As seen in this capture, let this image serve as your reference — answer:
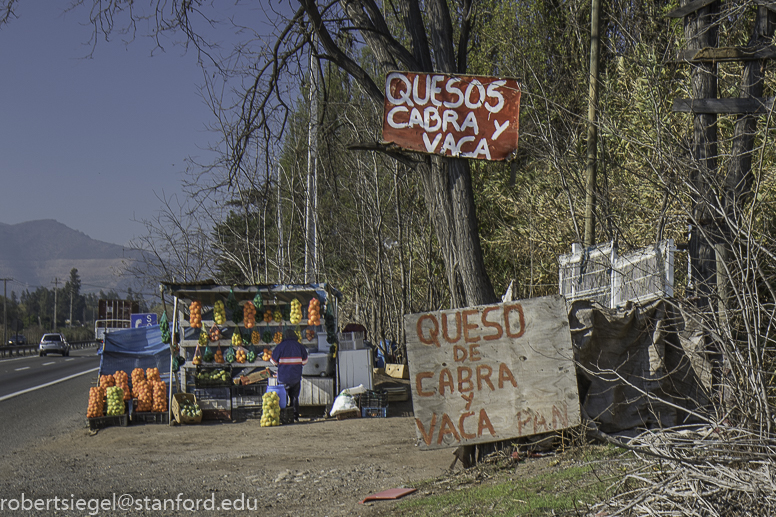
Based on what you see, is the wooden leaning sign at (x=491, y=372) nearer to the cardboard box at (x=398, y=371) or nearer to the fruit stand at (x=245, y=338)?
the fruit stand at (x=245, y=338)

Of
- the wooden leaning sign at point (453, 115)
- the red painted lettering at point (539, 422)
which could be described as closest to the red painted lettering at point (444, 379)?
the red painted lettering at point (539, 422)

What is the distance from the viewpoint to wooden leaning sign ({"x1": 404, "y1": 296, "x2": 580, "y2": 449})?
6.29 m

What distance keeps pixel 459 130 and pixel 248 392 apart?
814cm

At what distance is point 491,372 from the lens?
635cm

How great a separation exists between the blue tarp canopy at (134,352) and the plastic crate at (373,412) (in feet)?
15.0

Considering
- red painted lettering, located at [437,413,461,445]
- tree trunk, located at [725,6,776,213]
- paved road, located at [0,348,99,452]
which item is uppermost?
tree trunk, located at [725,6,776,213]

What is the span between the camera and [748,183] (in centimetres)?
621

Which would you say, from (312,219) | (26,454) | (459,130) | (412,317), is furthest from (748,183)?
(312,219)

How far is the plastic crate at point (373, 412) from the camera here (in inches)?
504

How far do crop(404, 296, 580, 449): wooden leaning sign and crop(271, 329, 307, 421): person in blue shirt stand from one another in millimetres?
6700

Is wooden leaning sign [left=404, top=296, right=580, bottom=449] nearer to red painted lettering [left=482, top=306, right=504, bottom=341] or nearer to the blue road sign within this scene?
red painted lettering [left=482, top=306, right=504, bottom=341]

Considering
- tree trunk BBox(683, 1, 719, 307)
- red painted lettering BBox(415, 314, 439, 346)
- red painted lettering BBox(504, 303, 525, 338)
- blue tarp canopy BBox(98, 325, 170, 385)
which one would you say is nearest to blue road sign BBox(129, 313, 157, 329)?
blue tarp canopy BBox(98, 325, 170, 385)

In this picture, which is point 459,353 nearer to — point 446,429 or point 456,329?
point 456,329

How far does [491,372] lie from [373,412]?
6.88m
